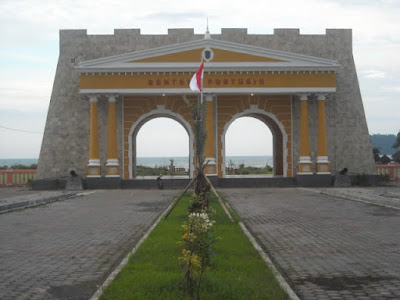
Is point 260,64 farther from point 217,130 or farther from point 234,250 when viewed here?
point 234,250

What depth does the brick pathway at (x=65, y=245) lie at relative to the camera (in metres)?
6.95

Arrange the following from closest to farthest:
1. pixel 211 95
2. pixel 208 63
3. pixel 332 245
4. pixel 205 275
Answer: pixel 205 275 < pixel 332 245 < pixel 208 63 < pixel 211 95

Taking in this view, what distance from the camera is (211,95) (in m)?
28.2

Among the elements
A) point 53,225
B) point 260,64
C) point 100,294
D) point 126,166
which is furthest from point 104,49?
point 100,294

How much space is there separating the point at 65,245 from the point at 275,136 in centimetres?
2424

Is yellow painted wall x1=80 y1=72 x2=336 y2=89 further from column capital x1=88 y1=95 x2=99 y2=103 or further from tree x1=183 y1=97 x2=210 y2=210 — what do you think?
tree x1=183 y1=97 x2=210 y2=210

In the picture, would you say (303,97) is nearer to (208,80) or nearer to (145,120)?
(208,80)

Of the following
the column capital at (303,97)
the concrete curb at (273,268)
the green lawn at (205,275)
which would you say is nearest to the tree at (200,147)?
the concrete curb at (273,268)

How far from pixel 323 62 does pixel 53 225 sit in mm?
18733

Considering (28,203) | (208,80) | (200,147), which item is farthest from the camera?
(208,80)

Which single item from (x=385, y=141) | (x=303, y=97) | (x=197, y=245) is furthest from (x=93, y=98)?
(x=385, y=141)

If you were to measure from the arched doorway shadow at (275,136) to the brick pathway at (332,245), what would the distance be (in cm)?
1238

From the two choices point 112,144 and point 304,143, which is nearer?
point 112,144

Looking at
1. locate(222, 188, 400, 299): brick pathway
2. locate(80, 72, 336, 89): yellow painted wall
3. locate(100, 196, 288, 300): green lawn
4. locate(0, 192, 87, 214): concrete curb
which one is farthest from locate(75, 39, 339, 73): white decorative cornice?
locate(100, 196, 288, 300): green lawn
